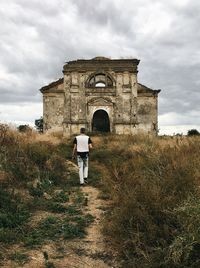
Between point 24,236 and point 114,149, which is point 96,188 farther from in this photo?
point 114,149

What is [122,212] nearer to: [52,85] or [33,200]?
[33,200]

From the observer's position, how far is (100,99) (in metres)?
34.5

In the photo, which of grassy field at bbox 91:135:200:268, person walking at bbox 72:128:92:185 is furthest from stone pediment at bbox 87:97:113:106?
grassy field at bbox 91:135:200:268

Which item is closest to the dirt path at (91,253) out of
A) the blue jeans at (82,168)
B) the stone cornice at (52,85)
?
the blue jeans at (82,168)

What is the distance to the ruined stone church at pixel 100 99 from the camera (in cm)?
3438

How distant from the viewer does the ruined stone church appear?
3438 centimetres

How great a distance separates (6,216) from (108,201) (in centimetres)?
272

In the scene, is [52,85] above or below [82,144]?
above

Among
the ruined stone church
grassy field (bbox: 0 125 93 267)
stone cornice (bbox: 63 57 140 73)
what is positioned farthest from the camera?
stone cornice (bbox: 63 57 140 73)

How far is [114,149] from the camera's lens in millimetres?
16562

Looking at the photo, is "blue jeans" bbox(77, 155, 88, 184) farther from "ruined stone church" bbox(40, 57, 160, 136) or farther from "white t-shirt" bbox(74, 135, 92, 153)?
"ruined stone church" bbox(40, 57, 160, 136)

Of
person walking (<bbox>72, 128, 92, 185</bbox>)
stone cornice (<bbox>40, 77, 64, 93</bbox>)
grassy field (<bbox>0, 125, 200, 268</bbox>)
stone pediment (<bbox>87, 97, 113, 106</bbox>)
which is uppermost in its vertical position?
stone cornice (<bbox>40, 77, 64, 93</bbox>)

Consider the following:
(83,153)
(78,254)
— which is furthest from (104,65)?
(78,254)

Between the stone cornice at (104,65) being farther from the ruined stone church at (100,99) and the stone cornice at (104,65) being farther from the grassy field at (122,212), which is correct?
the grassy field at (122,212)
